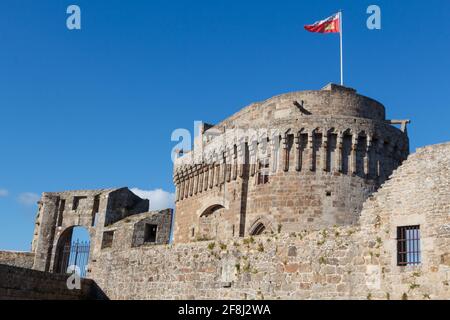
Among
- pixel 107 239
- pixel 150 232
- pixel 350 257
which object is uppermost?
pixel 150 232

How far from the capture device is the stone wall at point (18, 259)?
2900cm

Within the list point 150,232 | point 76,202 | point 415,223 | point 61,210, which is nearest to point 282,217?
point 150,232

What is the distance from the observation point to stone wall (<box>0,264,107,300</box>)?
65.8 feet

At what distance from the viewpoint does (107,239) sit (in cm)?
2606

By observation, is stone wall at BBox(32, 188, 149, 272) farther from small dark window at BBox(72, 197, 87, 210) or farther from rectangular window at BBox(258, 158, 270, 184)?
rectangular window at BBox(258, 158, 270, 184)

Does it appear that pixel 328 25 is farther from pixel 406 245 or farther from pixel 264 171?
pixel 406 245

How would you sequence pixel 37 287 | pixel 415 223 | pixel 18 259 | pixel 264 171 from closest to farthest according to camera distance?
pixel 415 223
pixel 37 287
pixel 264 171
pixel 18 259

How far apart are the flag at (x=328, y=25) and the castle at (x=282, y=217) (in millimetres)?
2697

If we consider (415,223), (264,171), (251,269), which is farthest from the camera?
(264,171)

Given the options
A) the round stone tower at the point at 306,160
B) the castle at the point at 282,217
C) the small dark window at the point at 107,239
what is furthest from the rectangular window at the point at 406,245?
the small dark window at the point at 107,239

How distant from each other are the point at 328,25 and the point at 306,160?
6.38 metres

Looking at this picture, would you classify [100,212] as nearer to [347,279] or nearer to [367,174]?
[367,174]

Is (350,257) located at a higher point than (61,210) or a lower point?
lower

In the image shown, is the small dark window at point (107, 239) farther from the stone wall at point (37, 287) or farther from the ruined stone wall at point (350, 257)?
the ruined stone wall at point (350, 257)
